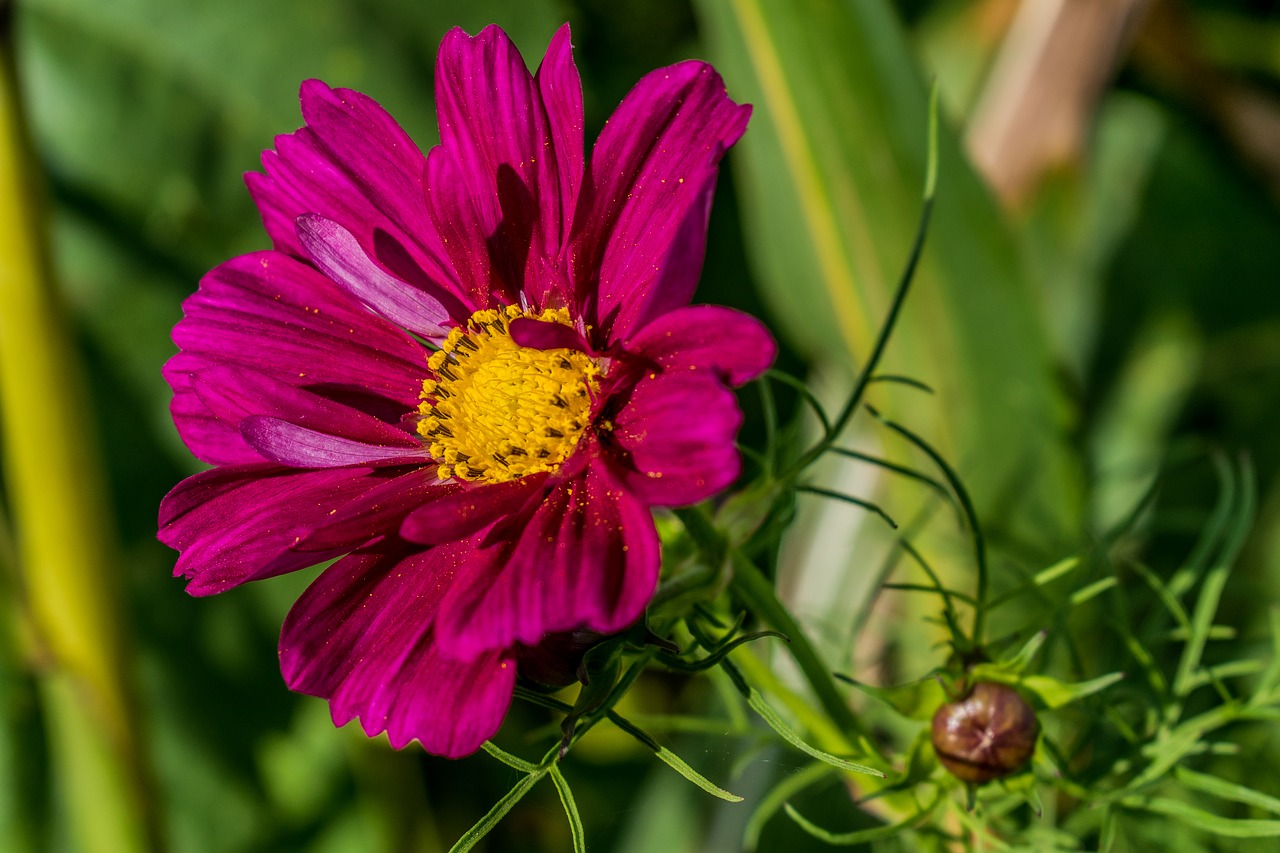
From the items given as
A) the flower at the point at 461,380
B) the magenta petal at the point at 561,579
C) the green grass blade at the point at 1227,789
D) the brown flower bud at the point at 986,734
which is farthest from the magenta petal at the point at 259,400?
the green grass blade at the point at 1227,789

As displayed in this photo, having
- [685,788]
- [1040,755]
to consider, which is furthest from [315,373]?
[685,788]

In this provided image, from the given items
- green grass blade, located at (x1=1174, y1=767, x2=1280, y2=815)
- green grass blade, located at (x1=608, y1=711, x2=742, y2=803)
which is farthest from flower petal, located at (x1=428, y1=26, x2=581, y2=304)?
green grass blade, located at (x1=1174, y1=767, x2=1280, y2=815)

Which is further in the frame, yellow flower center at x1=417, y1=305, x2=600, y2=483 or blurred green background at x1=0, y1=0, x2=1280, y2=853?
blurred green background at x1=0, y1=0, x2=1280, y2=853

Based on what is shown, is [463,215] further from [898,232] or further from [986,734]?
[898,232]

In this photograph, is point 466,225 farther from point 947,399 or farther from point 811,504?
point 811,504

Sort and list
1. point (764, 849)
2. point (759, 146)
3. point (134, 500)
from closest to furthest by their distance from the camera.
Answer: point (764, 849) → point (759, 146) → point (134, 500)

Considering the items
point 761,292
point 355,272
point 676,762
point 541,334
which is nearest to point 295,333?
point 355,272

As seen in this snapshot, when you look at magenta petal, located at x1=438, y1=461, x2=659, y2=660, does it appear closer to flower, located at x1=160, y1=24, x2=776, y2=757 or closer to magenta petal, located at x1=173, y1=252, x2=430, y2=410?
flower, located at x1=160, y1=24, x2=776, y2=757
